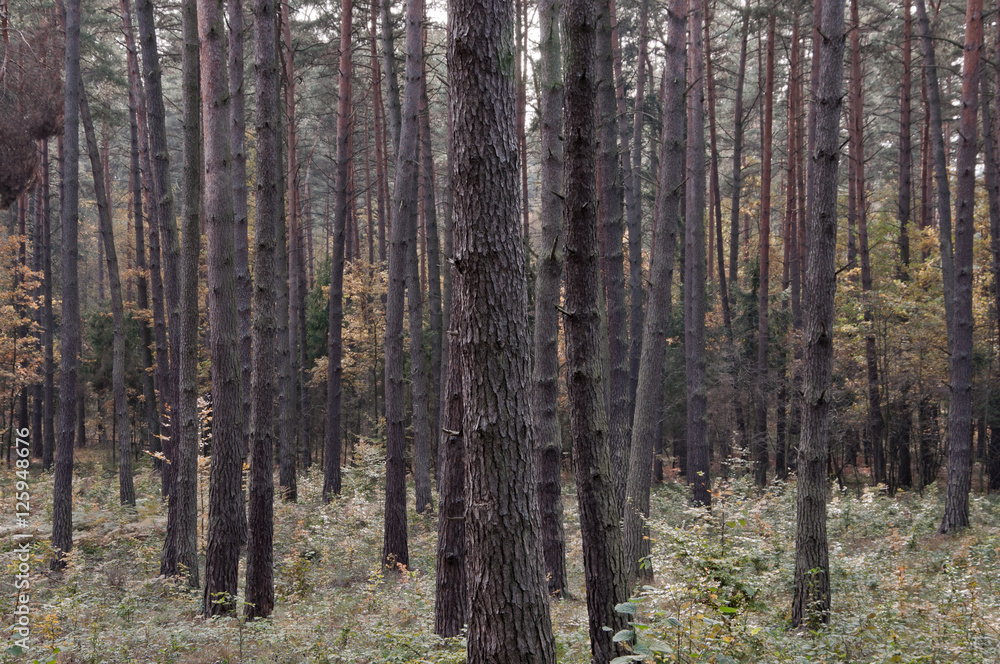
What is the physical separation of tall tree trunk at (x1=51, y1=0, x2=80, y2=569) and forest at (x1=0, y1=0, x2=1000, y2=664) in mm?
59

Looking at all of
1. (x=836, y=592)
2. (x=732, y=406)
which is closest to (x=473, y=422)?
(x=836, y=592)

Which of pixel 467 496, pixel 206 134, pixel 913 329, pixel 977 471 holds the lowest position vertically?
pixel 977 471

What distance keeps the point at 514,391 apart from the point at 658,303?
583 centimetres

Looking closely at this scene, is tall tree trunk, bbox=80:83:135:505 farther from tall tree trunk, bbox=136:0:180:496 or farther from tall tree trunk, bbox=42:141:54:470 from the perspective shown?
tall tree trunk, bbox=42:141:54:470

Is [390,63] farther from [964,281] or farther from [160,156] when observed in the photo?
[964,281]

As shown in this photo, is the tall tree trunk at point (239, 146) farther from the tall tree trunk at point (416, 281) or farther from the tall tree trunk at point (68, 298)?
the tall tree trunk at point (68, 298)

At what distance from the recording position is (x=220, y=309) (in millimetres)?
7273

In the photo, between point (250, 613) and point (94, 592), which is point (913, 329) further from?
point (94, 592)

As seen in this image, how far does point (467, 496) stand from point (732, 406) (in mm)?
18850

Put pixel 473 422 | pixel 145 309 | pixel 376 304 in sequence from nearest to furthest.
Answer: pixel 473 422
pixel 145 309
pixel 376 304

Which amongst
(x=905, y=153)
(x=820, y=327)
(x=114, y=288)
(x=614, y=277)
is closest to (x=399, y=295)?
(x=614, y=277)

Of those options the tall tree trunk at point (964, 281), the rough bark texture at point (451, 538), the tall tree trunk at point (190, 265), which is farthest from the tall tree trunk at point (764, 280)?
the tall tree trunk at point (190, 265)

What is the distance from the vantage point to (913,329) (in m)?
17.1

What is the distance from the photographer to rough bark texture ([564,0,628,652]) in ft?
14.9
